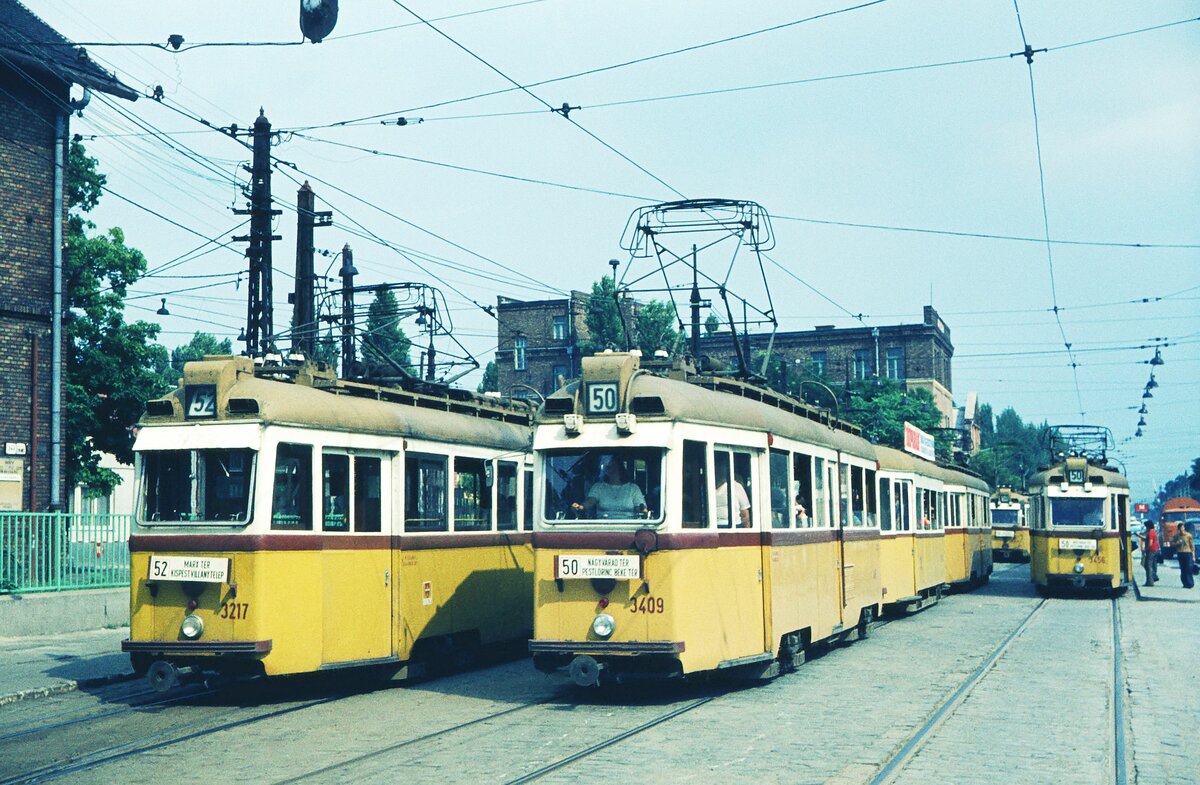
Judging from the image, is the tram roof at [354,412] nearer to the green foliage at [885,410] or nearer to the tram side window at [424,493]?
the tram side window at [424,493]

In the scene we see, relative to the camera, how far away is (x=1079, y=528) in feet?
89.9

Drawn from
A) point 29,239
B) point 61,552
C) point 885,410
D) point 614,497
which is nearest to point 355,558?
point 614,497

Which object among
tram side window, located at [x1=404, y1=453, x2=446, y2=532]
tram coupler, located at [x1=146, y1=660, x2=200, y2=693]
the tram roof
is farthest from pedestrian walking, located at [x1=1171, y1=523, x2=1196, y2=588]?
tram coupler, located at [x1=146, y1=660, x2=200, y2=693]

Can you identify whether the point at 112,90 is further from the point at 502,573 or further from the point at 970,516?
the point at 970,516

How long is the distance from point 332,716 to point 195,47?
8.19m

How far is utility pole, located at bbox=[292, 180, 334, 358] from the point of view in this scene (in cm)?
2200

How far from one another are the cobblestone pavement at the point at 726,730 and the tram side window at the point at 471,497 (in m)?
1.66

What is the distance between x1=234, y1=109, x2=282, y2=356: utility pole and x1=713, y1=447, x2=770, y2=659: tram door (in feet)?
33.6

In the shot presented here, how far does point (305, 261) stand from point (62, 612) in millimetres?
6949

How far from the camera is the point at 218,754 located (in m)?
9.70

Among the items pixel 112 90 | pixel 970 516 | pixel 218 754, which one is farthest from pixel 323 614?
pixel 970 516

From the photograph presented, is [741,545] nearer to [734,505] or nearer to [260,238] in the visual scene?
[734,505]

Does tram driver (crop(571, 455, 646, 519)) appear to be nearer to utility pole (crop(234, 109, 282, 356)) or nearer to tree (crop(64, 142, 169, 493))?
utility pole (crop(234, 109, 282, 356))

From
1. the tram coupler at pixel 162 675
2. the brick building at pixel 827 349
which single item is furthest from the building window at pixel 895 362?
the tram coupler at pixel 162 675
